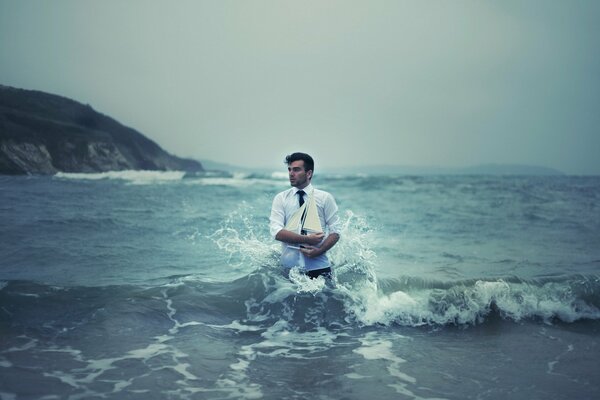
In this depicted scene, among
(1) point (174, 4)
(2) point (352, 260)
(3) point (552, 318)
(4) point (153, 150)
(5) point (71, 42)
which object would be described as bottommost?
(3) point (552, 318)

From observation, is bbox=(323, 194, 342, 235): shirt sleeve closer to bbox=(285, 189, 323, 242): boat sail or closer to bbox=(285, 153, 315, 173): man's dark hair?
bbox=(285, 189, 323, 242): boat sail

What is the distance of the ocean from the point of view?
131 inches

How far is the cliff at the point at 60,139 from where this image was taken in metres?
11.7

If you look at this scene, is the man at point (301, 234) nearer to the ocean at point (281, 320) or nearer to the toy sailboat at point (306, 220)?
the toy sailboat at point (306, 220)

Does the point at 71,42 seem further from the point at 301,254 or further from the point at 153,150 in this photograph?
the point at 301,254

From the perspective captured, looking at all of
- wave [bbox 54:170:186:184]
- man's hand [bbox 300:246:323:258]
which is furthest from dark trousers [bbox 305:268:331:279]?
wave [bbox 54:170:186:184]

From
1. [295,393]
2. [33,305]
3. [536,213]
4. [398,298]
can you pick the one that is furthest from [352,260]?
[536,213]

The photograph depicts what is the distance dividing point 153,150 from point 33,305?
14781 mm

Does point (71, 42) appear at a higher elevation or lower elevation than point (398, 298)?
higher

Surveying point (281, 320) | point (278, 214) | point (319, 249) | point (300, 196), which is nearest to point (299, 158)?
point (300, 196)

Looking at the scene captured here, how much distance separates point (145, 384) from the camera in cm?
324

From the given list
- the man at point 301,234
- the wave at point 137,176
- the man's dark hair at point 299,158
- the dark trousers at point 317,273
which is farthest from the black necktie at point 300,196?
the wave at point 137,176

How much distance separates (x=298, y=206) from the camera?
4574mm

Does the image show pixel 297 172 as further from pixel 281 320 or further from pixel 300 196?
pixel 281 320
